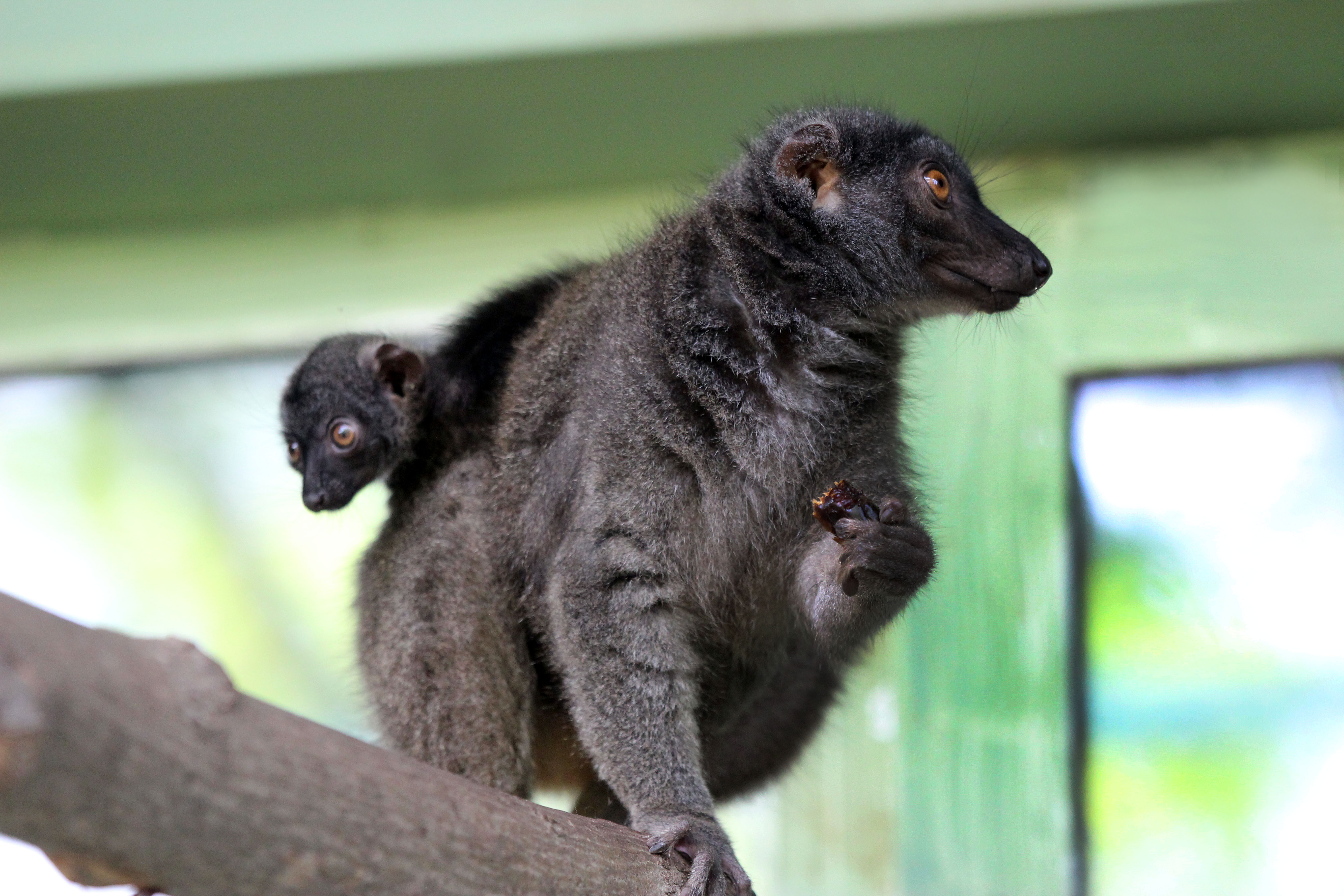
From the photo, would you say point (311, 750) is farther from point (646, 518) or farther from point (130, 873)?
point (646, 518)

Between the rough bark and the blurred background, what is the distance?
218 cm

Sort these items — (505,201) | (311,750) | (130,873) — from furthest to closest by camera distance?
1. (505,201)
2. (311,750)
3. (130,873)

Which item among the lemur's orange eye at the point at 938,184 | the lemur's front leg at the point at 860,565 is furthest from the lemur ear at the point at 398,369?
the lemur's orange eye at the point at 938,184

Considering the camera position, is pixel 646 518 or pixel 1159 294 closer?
pixel 646 518

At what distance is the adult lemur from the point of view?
299 centimetres

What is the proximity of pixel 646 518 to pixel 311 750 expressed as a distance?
122 centimetres

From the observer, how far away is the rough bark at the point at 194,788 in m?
1.65

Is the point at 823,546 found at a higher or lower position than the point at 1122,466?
lower

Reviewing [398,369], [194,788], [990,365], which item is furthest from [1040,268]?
[194,788]

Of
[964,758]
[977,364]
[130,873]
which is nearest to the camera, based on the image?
[130,873]

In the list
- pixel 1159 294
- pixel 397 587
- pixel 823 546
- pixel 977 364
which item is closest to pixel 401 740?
pixel 397 587

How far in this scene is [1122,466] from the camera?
4.95m

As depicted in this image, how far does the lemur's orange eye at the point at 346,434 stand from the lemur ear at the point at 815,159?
4.50 ft

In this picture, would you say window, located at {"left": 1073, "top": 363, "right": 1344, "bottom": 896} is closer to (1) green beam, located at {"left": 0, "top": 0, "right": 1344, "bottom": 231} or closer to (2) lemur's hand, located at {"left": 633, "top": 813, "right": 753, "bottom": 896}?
(1) green beam, located at {"left": 0, "top": 0, "right": 1344, "bottom": 231}
